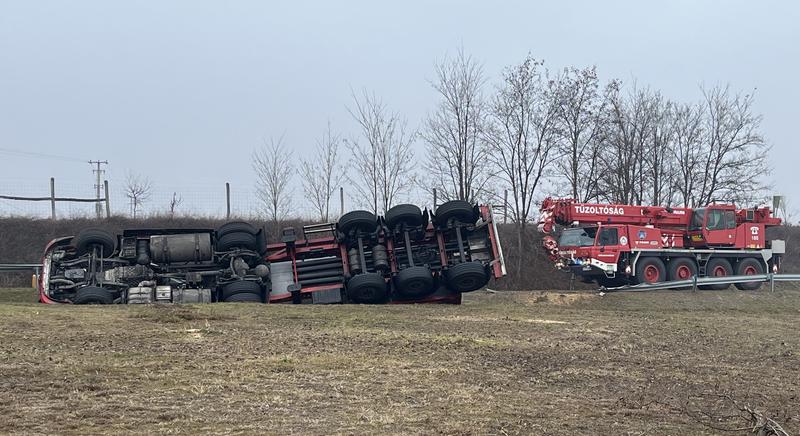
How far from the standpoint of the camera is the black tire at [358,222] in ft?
58.5

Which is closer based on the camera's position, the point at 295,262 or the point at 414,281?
the point at 414,281

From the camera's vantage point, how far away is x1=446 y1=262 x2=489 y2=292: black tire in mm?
17359

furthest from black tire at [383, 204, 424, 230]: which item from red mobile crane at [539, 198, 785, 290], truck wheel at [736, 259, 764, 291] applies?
truck wheel at [736, 259, 764, 291]

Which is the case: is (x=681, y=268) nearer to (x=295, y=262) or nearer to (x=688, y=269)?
(x=688, y=269)

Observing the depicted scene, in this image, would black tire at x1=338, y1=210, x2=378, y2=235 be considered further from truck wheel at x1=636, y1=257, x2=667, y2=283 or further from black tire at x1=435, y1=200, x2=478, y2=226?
truck wheel at x1=636, y1=257, x2=667, y2=283

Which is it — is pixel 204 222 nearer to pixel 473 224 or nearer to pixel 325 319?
pixel 473 224

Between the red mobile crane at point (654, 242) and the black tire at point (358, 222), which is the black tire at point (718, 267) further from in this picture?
the black tire at point (358, 222)

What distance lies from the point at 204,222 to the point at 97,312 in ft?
55.1

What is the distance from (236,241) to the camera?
17.7 m

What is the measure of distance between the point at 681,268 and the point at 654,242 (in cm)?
147

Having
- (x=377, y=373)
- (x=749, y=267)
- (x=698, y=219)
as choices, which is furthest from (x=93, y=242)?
(x=749, y=267)

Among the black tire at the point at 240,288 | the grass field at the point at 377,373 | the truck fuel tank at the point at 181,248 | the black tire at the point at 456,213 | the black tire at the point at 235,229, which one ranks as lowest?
the grass field at the point at 377,373

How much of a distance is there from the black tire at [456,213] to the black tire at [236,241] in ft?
12.9

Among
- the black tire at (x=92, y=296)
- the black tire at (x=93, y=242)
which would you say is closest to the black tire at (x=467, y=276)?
the black tire at (x=92, y=296)
